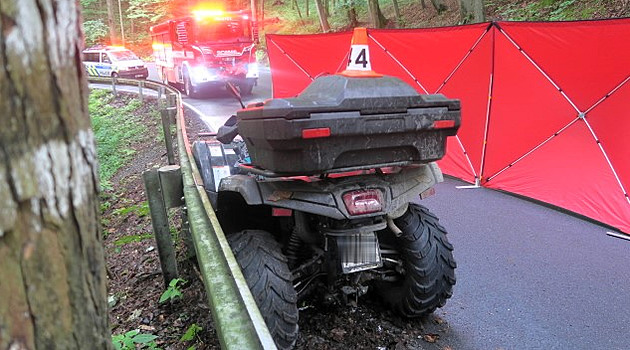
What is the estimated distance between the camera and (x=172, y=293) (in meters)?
3.93

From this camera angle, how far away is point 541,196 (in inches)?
288

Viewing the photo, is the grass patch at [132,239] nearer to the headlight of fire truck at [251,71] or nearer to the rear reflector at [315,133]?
the rear reflector at [315,133]

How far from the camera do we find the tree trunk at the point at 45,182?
0.90 m

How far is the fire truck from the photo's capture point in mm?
18219

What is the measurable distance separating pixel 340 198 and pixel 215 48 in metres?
16.5

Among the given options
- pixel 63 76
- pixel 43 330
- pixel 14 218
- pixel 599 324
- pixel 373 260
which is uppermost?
pixel 63 76

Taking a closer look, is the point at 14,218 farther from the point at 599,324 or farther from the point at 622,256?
the point at 622,256

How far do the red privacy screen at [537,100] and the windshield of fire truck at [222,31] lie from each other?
10.4 meters

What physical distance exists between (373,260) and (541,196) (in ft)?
16.5

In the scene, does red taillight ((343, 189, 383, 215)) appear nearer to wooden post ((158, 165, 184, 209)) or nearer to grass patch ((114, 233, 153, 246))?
wooden post ((158, 165, 184, 209))

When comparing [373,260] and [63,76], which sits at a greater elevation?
[63,76]

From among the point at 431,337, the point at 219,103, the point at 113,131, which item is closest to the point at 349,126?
the point at 431,337

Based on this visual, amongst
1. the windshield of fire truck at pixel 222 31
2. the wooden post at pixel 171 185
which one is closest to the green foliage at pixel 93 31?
the windshield of fire truck at pixel 222 31

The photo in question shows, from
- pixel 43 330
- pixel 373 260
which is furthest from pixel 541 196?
pixel 43 330
